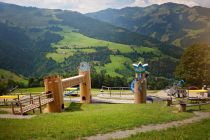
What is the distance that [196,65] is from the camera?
58.8m

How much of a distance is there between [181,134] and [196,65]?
4495 centimetres

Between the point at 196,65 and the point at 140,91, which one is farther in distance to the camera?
the point at 196,65

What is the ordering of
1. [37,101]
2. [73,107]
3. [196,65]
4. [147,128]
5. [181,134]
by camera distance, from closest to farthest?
[181,134] → [147,128] → [37,101] → [73,107] → [196,65]

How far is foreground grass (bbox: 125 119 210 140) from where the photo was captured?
16.1 metres

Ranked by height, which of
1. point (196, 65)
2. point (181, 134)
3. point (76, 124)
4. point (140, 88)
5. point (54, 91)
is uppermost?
point (196, 65)

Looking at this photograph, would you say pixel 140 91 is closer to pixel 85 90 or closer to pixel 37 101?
pixel 85 90

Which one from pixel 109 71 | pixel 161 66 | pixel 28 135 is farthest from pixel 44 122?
pixel 161 66

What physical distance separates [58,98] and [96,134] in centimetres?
1660

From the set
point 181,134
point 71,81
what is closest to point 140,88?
point 71,81

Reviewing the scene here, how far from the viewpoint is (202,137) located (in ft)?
53.3

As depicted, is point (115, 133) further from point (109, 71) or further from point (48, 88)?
point (109, 71)

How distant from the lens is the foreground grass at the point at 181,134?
16109 millimetres

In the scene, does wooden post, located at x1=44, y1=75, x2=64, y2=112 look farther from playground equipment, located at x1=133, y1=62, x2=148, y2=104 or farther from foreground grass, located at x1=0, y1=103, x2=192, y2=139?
→ playground equipment, located at x1=133, y1=62, x2=148, y2=104

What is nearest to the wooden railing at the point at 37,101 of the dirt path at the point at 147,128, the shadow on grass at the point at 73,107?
the shadow on grass at the point at 73,107
